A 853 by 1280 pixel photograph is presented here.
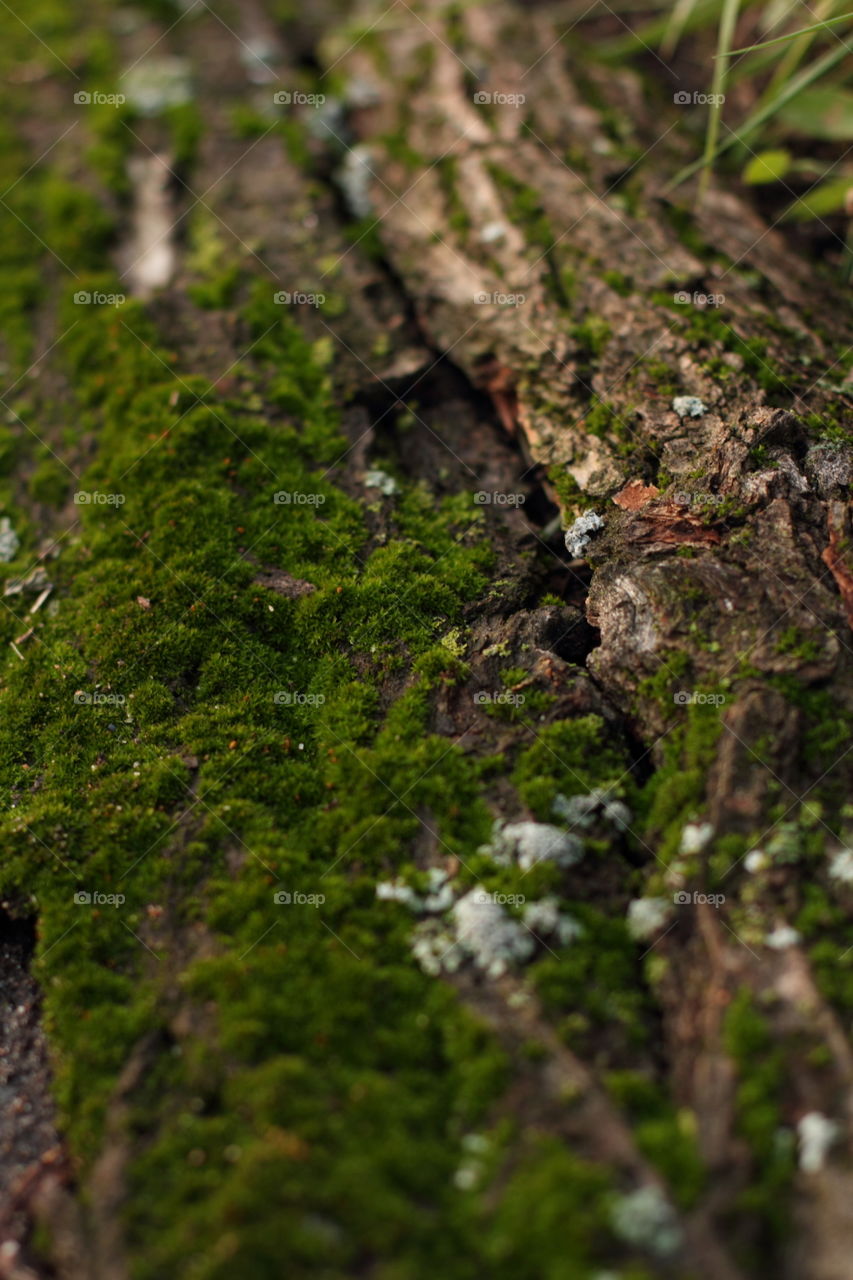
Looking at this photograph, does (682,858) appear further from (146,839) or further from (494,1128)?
(146,839)

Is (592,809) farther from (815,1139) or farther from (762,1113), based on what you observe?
(815,1139)

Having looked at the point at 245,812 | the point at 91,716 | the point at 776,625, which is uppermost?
the point at 776,625

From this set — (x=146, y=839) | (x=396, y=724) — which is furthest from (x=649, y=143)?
(x=146, y=839)

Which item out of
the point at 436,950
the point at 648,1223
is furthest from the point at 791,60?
the point at 648,1223

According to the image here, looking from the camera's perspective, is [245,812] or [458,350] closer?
[245,812]

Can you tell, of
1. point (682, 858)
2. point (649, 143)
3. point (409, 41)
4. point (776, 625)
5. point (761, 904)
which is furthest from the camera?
point (409, 41)

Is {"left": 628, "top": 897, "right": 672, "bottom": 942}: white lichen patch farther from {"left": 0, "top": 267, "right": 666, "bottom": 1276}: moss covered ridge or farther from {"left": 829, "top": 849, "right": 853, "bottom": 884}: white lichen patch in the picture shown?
{"left": 829, "top": 849, "right": 853, "bottom": 884}: white lichen patch
